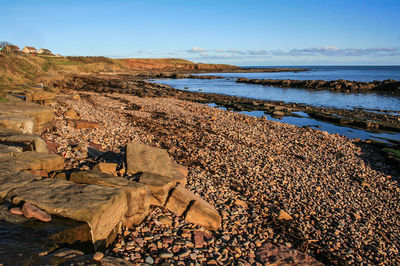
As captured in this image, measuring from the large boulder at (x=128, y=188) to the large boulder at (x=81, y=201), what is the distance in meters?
0.29

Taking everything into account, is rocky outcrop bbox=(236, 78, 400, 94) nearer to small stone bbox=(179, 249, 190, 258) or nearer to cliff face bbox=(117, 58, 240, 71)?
small stone bbox=(179, 249, 190, 258)

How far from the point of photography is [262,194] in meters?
7.73

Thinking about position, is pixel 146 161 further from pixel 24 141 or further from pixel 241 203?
pixel 24 141

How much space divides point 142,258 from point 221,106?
24604 millimetres

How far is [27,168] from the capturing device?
16.4 feet

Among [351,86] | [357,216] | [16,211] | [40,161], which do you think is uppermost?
[351,86]

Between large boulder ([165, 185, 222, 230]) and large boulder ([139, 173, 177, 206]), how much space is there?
16 centimetres

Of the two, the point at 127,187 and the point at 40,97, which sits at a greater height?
the point at 40,97

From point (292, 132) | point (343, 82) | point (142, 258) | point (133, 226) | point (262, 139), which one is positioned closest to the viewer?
point (142, 258)

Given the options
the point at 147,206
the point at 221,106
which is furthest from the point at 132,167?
the point at 221,106

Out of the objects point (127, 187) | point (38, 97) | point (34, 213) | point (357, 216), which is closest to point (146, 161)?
point (127, 187)

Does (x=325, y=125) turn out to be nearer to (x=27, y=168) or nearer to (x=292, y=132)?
(x=292, y=132)

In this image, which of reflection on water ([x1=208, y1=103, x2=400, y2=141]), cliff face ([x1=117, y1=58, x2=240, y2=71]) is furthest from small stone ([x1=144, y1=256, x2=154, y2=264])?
cliff face ([x1=117, y1=58, x2=240, y2=71])

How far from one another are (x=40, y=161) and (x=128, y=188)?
85.4 inches
